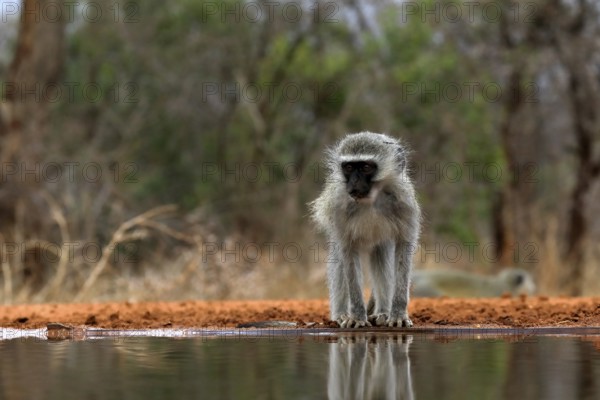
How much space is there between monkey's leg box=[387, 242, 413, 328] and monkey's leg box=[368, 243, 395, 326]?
6.6 inches

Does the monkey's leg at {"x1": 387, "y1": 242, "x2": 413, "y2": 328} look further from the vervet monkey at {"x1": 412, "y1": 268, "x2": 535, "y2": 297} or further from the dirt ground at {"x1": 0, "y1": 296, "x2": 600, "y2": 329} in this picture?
the vervet monkey at {"x1": 412, "y1": 268, "x2": 535, "y2": 297}

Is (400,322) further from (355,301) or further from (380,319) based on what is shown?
(355,301)

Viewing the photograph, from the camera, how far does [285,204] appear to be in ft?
68.9

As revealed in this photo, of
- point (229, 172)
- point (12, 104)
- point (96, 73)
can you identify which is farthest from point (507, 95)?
point (96, 73)

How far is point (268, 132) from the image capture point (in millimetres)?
24328

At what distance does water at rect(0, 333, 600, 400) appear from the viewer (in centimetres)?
441

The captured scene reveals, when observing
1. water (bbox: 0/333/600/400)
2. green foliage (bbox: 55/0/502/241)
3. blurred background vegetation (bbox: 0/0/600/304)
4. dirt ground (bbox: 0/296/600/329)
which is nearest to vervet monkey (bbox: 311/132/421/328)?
dirt ground (bbox: 0/296/600/329)

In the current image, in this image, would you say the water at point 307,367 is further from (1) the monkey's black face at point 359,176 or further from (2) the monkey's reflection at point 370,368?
(1) the monkey's black face at point 359,176

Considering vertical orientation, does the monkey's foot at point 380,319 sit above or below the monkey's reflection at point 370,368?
above

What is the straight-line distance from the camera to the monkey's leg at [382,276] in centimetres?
804

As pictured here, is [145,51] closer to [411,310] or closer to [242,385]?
[411,310]

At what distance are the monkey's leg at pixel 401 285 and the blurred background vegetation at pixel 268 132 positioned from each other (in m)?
5.18

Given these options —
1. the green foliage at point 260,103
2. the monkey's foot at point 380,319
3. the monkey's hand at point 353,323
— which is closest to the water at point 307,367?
the monkey's hand at point 353,323

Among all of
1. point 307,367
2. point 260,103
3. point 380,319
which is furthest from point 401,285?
point 260,103
